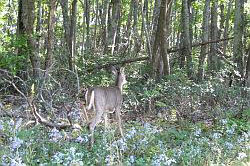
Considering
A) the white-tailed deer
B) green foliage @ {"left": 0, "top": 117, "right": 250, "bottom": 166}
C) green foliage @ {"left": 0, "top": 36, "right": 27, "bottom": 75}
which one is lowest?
green foliage @ {"left": 0, "top": 117, "right": 250, "bottom": 166}

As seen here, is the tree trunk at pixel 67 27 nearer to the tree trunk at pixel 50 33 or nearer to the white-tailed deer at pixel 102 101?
the tree trunk at pixel 50 33

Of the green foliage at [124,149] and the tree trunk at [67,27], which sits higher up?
the tree trunk at [67,27]

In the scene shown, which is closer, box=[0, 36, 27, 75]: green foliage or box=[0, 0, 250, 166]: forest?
box=[0, 0, 250, 166]: forest

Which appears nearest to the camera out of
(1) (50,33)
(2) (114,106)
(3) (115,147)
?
(3) (115,147)

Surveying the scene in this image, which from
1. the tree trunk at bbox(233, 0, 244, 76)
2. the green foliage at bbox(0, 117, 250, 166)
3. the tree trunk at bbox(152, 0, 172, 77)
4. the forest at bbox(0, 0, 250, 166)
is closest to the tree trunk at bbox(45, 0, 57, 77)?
the forest at bbox(0, 0, 250, 166)

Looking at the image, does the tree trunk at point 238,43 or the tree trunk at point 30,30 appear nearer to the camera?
the tree trunk at point 30,30

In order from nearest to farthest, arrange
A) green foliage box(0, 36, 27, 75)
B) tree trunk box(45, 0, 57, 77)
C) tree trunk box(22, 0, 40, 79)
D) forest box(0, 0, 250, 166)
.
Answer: forest box(0, 0, 250, 166) < green foliage box(0, 36, 27, 75) < tree trunk box(45, 0, 57, 77) < tree trunk box(22, 0, 40, 79)

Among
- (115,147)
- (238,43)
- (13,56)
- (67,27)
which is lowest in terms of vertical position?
(115,147)

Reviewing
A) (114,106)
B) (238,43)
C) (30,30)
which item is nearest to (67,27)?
(30,30)

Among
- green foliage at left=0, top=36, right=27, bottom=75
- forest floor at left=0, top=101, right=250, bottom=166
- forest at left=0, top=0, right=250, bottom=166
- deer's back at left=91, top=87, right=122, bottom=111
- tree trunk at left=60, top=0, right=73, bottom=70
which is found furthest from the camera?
tree trunk at left=60, top=0, right=73, bottom=70

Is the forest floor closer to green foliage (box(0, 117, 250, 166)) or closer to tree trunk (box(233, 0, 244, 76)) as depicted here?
green foliage (box(0, 117, 250, 166))

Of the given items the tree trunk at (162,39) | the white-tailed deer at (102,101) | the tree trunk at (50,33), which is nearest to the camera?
the white-tailed deer at (102,101)

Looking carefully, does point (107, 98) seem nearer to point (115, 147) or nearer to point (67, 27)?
point (115, 147)

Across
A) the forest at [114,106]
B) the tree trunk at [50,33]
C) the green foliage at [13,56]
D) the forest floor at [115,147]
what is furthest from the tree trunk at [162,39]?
the forest floor at [115,147]
